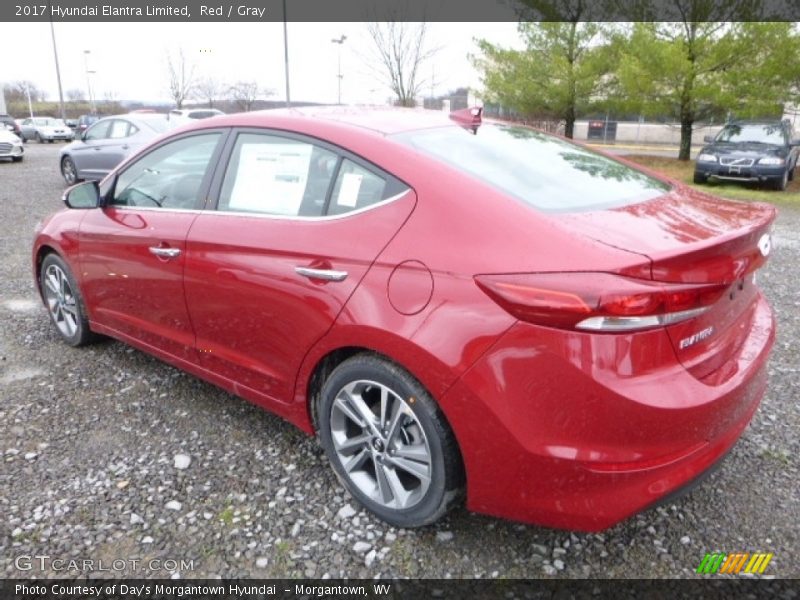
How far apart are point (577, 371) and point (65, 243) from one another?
342 cm

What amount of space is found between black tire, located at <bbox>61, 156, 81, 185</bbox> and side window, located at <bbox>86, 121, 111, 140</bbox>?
2.40 ft

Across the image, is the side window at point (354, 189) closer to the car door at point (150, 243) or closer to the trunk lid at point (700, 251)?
the trunk lid at point (700, 251)

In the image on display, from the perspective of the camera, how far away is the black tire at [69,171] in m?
12.8

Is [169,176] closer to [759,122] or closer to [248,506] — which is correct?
[248,506]

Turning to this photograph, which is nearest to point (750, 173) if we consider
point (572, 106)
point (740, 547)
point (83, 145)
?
point (572, 106)

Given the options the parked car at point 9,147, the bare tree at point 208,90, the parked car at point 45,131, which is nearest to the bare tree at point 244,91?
the bare tree at point 208,90

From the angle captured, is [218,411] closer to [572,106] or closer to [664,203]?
[664,203]

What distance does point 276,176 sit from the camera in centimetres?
271

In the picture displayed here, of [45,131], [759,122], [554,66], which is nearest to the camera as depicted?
[759,122]

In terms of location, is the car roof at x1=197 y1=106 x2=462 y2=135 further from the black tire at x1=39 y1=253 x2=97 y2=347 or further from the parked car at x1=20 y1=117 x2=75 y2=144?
the parked car at x1=20 y1=117 x2=75 y2=144

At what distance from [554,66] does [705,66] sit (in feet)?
17.0

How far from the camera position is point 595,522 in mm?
1905

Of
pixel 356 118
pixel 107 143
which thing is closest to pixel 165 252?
pixel 356 118

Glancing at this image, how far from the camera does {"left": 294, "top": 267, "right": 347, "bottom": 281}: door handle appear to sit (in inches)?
89.5
